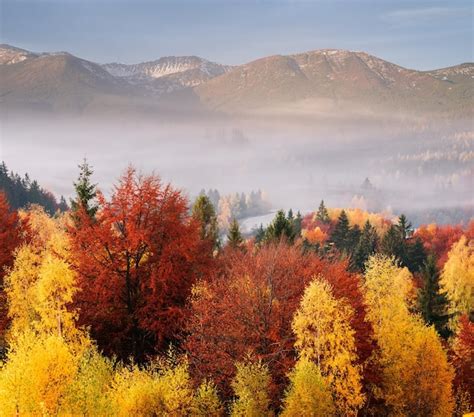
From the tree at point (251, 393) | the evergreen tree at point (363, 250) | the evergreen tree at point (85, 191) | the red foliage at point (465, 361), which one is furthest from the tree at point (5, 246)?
the evergreen tree at point (363, 250)

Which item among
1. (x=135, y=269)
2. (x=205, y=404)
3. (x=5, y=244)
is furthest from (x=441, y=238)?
(x=205, y=404)

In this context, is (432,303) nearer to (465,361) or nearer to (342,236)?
(465,361)

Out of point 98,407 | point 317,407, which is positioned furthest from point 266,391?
point 98,407

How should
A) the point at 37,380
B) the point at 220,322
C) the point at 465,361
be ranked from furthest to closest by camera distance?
1. the point at 465,361
2. the point at 220,322
3. the point at 37,380

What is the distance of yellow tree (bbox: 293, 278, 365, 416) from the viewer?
4419cm

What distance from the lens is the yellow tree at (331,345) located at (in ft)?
145

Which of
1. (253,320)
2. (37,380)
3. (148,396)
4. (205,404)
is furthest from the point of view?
(253,320)

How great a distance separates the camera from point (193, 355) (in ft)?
159

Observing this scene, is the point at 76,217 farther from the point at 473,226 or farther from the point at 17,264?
the point at 473,226

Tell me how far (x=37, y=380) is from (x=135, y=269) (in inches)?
664

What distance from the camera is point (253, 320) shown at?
164 ft

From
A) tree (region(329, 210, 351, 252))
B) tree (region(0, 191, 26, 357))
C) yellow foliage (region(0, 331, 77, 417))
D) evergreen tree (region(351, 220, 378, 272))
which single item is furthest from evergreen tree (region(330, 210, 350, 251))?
yellow foliage (region(0, 331, 77, 417))

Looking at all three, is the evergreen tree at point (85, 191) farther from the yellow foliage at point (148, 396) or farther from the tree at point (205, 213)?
the yellow foliage at point (148, 396)

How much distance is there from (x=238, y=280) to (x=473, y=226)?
15657 centimetres
